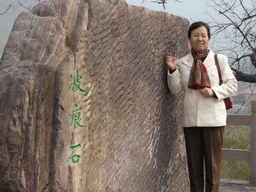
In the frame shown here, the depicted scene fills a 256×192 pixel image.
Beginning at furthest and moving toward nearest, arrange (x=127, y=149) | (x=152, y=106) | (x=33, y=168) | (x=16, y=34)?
(x=152, y=106)
(x=127, y=149)
(x=16, y=34)
(x=33, y=168)

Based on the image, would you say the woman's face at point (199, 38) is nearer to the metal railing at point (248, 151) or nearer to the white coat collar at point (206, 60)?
the white coat collar at point (206, 60)

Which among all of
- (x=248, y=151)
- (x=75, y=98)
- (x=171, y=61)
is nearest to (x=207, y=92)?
(x=171, y=61)

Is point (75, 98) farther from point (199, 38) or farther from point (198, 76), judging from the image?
point (199, 38)

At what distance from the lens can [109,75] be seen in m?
1.81

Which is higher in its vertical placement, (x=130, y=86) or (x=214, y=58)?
(x=214, y=58)

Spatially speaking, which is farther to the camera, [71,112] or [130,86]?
[130,86]

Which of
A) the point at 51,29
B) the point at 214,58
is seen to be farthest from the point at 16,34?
the point at 214,58

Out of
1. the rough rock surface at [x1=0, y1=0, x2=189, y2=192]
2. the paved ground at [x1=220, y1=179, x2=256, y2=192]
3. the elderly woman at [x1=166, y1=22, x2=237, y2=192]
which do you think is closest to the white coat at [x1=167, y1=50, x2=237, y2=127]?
the elderly woman at [x1=166, y1=22, x2=237, y2=192]

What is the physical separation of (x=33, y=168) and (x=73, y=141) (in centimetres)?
23

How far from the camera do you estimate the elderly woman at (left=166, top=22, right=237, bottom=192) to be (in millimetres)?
2129

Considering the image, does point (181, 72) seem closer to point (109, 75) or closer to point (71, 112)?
point (109, 75)

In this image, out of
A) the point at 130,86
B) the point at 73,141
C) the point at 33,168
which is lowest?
the point at 33,168

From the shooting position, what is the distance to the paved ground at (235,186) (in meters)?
3.40

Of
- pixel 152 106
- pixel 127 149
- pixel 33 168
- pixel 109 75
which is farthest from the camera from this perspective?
pixel 152 106
